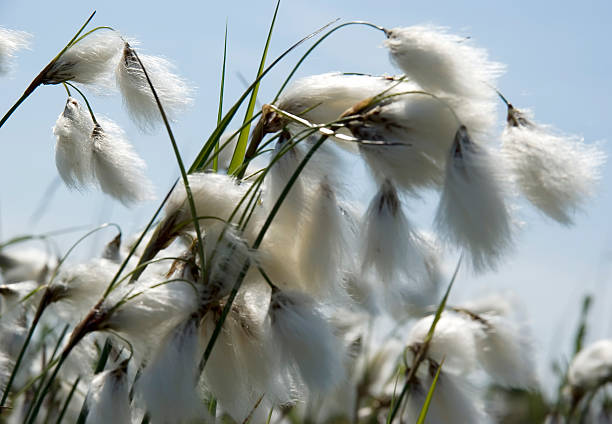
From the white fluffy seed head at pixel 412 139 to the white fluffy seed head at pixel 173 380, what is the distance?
315 mm

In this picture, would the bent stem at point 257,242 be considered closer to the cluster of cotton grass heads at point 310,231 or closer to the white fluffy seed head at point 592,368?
the cluster of cotton grass heads at point 310,231

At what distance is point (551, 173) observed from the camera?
898 millimetres

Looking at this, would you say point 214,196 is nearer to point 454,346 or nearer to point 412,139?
point 412,139

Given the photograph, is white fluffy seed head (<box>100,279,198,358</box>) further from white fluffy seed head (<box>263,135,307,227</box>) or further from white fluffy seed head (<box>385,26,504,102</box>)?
white fluffy seed head (<box>385,26,504,102</box>)

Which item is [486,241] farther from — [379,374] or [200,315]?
[379,374]

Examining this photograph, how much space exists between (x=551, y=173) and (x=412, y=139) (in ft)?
0.59

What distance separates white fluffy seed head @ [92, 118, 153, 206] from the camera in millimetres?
1244

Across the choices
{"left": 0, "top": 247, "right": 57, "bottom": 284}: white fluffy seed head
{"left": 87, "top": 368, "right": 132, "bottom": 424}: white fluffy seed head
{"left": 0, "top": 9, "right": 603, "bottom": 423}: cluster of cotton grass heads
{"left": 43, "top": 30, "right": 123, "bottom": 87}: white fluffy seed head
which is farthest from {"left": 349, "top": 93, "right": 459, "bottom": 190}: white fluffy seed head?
{"left": 0, "top": 247, "right": 57, "bottom": 284}: white fluffy seed head

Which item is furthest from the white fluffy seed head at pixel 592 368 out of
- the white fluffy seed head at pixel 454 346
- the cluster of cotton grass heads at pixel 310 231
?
the cluster of cotton grass heads at pixel 310 231

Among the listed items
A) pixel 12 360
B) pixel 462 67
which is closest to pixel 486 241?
pixel 462 67

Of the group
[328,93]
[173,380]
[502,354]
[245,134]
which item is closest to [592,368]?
[502,354]

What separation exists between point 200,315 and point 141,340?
0.08 meters

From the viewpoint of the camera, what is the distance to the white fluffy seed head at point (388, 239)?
0.91m

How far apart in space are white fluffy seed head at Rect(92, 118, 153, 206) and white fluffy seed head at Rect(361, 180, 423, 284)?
0.47 meters
